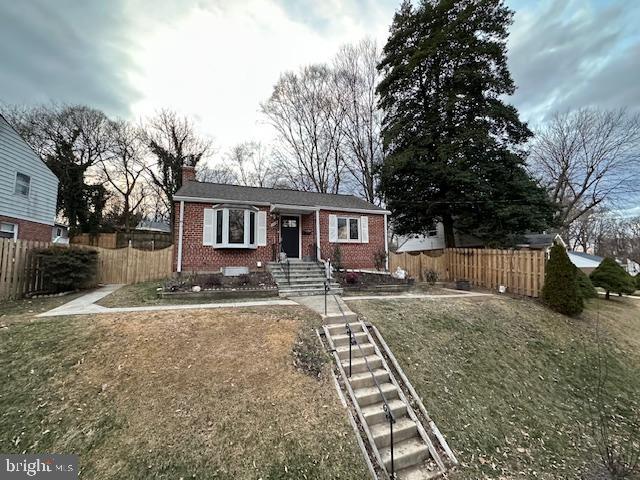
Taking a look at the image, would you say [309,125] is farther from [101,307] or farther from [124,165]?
[101,307]

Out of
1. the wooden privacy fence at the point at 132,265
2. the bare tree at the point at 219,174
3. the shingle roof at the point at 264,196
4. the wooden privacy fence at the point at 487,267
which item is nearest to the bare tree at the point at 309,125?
the bare tree at the point at 219,174

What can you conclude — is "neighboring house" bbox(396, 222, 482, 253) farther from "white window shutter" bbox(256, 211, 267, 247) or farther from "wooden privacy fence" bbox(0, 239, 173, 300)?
"wooden privacy fence" bbox(0, 239, 173, 300)

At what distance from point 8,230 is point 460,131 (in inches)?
885

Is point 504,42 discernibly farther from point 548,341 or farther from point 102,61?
point 102,61

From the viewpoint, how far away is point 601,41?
13.2 metres

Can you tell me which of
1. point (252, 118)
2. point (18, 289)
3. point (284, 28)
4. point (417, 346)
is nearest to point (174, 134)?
point (252, 118)

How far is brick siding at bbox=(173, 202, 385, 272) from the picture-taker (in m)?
12.0

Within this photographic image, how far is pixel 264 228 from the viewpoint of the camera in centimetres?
1316

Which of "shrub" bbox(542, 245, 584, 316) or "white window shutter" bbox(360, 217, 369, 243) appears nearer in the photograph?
"shrub" bbox(542, 245, 584, 316)

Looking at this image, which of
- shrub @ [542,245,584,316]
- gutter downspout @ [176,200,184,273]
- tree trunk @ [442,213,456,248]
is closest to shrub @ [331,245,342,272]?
gutter downspout @ [176,200,184,273]

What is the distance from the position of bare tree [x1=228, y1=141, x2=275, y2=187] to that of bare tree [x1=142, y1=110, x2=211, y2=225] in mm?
3831

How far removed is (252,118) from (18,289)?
20659 mm

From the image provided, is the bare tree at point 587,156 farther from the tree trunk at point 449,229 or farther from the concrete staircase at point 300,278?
the concrete staircase at point 300,278

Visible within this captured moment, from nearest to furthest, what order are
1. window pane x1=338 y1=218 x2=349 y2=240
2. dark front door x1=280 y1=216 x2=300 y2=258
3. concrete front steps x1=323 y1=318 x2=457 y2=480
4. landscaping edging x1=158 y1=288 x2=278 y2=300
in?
concrete front steps x1=323 y1=318 x2=457 y2=480, landscaping edging x1=158 y1=288 x2=278 y2=300, dark front door x1=280 y1=216 x2=300 y2=258, window pane x1=338 y1=218 x2=349 y2=240
